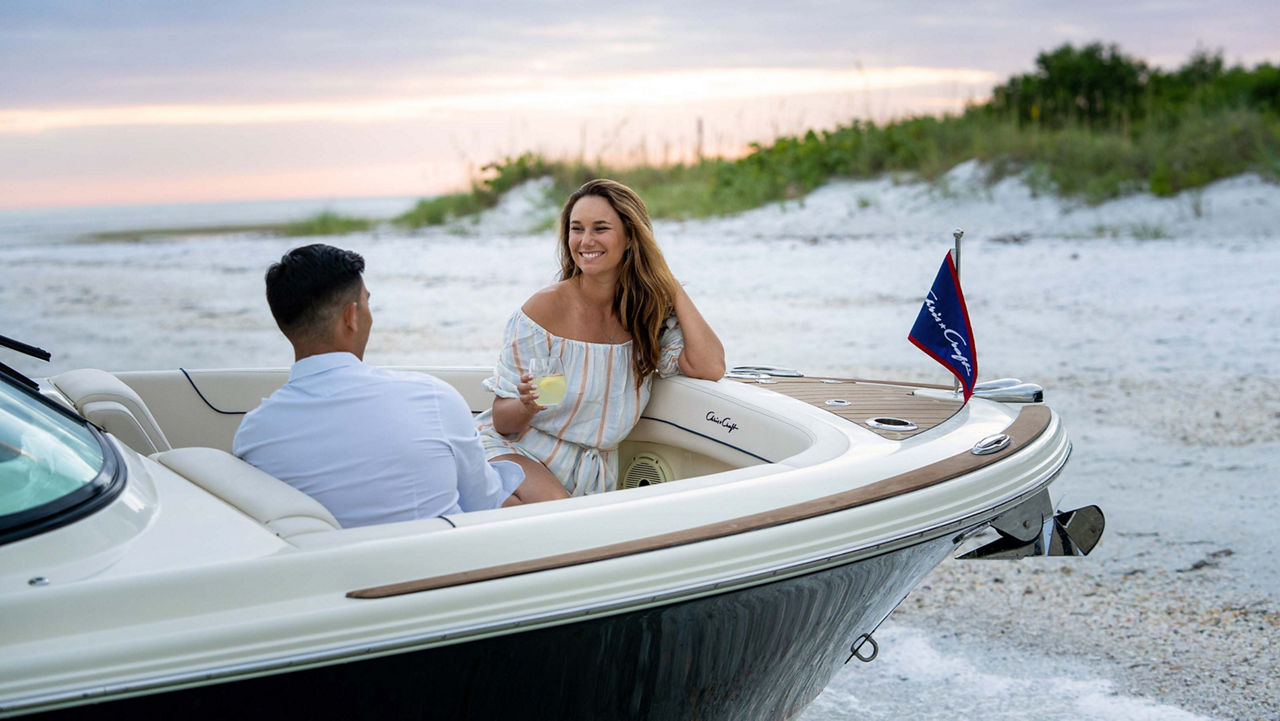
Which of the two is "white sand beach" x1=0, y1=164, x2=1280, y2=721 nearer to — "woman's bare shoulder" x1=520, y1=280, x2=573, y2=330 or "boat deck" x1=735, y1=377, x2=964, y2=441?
"boat deck" x1=735, y1=377, x2=964, y2=441

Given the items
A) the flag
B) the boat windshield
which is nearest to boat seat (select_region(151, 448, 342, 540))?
the boat windshield

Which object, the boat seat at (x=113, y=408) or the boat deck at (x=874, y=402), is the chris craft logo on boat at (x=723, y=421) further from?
the boat seat at (x=113, y=408)

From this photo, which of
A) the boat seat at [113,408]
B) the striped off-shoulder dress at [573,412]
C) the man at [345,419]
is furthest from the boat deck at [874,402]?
the boat seat at [113,408]

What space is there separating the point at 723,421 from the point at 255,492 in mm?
1280

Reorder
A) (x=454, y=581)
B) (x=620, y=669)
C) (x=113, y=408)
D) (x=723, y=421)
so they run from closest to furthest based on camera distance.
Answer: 1. (x=454, y=581)
2. (x=620, y=669)
3. (x=113, y=408)
4. (x=723, y=421)

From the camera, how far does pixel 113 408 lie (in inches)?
93.9

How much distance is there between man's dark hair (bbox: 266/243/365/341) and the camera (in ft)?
6.51

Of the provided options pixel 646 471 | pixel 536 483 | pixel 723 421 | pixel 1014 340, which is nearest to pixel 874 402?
pixel 723 421

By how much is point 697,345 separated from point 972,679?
1141 mm

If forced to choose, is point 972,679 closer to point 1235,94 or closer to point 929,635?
point 929,635

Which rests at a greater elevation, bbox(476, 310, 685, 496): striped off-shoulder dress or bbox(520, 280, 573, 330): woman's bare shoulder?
bbox(520, 280, 573, 330): woman's bare shoulder

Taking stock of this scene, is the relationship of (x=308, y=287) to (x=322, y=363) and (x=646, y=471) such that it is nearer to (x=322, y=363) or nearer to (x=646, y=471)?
(x=322, y=363)

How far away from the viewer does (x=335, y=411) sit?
1.95m

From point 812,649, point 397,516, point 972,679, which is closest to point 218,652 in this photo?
point 397,516
